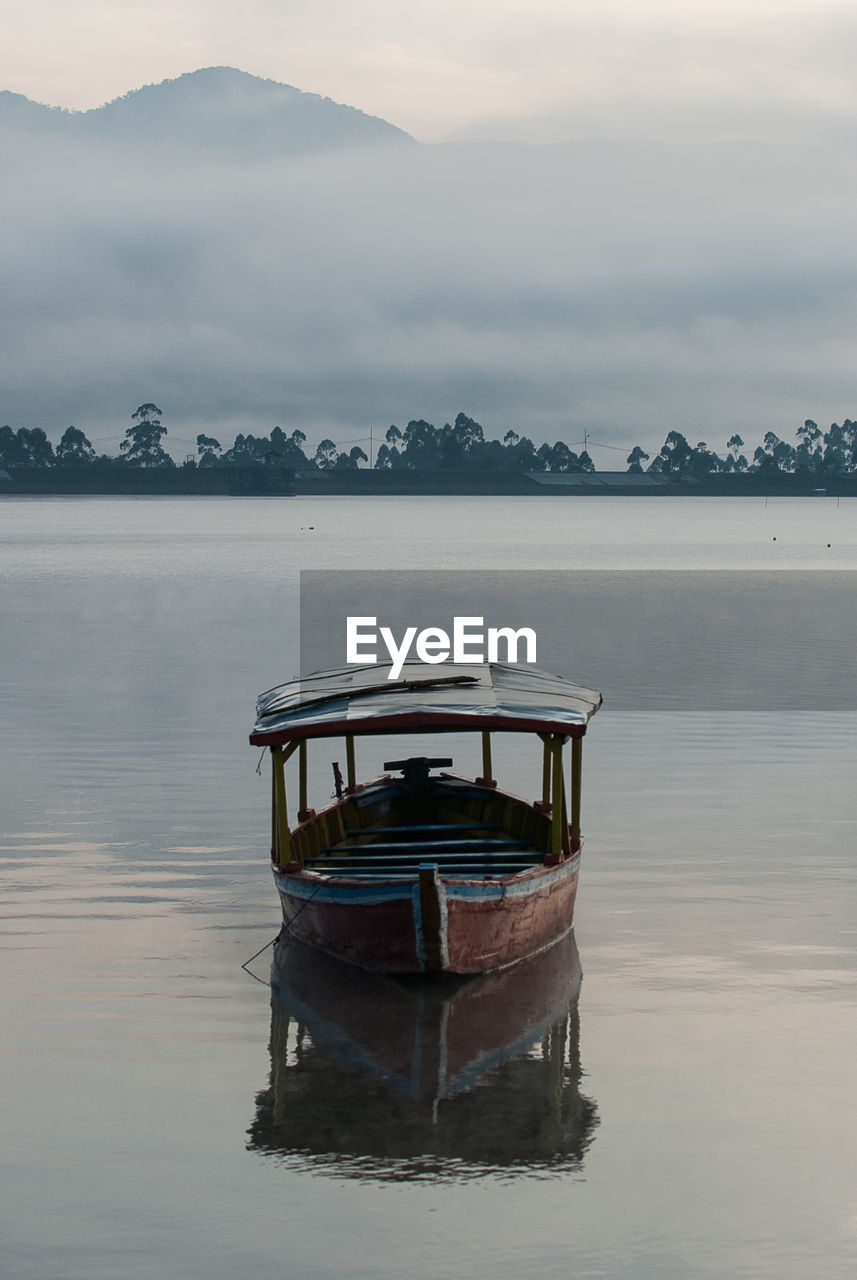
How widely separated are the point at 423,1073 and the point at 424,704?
216 inches

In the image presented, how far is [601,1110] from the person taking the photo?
47.2 feet

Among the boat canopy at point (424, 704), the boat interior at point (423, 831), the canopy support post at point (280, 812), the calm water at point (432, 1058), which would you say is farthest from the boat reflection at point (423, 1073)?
the boat canopy at point (424, 704)

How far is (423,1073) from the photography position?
1532cm

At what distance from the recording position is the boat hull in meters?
17.3

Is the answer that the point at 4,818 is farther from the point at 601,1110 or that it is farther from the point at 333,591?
the point at 333,591

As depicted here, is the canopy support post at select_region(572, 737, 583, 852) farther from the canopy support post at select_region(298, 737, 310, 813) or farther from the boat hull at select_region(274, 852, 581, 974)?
the canopy support post at select_region(298, 737, 310, 813)

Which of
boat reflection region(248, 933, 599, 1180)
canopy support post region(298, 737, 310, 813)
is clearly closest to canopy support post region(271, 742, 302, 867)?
boat reflection region(248, 933, 599, 1180)

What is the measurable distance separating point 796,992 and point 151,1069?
662 cm

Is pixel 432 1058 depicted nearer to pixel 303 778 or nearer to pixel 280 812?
pixel 280 812

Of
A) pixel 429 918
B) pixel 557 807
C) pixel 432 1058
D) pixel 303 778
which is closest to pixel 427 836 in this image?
pixel 303 778

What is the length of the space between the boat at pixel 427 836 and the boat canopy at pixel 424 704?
0.02 metres

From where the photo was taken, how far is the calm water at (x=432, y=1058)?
12.0 m

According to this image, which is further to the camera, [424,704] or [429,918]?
[424,704]

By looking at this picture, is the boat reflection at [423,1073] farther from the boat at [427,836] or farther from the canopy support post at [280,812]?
the canopy support post at [280,812]
